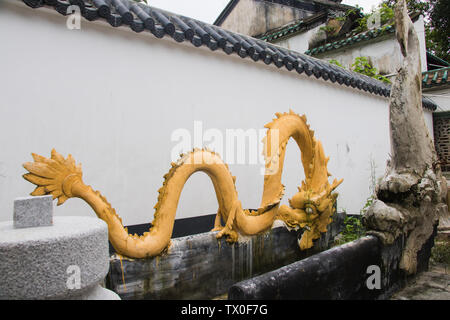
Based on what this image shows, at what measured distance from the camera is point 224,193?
105 inches

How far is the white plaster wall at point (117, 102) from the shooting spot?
2.84 meters

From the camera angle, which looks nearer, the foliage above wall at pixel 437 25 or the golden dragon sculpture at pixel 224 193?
the golden dragon sculpture at pixel 224 193

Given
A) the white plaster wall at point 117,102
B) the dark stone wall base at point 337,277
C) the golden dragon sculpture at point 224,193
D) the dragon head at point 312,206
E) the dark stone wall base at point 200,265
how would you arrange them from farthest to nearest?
the dragon head at point 312,206
the white plaster wall at point 117,102
the dark stone wall base at point 200,265
the golden dragon sculpture at point 224,193
the dark stone wall base at point 337,277

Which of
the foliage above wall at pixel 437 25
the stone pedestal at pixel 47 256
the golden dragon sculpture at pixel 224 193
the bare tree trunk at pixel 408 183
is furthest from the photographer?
the foliage above wall at pixel 437 25

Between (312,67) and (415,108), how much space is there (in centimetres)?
249

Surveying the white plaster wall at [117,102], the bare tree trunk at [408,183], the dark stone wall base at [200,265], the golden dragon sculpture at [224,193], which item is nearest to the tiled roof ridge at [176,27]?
the white plaster wall at [117,102]

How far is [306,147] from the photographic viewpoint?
3459mm

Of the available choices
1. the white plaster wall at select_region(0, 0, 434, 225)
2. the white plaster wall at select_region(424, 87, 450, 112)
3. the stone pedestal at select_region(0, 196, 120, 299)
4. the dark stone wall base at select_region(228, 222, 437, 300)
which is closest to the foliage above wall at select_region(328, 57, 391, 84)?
the white plaster wall at select_region(424, 87, 450, 112)

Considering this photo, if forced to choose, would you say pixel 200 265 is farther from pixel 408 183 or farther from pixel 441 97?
pixel 441 97

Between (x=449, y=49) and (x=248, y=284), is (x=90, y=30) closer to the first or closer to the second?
(x=248, y=284)

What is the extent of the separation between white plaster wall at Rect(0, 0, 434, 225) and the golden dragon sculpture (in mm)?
1238

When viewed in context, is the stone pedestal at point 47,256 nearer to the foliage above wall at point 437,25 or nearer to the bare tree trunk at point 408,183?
the bare tree trunk at point 408,183

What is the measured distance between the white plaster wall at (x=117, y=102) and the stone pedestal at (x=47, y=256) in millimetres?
1719
